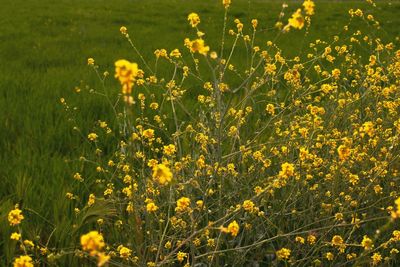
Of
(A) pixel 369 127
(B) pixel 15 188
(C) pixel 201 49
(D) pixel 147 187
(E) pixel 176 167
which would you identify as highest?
(C) pixel 201 49

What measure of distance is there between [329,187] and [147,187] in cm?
92

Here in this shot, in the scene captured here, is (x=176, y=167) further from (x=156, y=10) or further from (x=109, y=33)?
(x=156, y=10)

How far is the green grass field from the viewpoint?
2.90 m

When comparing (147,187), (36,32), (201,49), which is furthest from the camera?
(36,32)

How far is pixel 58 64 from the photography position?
252 inches

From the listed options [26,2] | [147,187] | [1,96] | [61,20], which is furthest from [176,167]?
[26,2]

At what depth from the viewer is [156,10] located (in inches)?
506

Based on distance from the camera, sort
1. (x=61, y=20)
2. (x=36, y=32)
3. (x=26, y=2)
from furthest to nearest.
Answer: (x=26, y=2)
(x=61, y=20)
(x=36, y=32)

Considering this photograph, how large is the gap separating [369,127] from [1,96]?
346cm

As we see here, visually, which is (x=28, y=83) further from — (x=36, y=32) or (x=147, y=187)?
(x=36, y=32)

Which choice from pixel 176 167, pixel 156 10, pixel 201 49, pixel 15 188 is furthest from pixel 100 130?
pixel 156 10

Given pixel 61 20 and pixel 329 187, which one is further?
pixel 61 20

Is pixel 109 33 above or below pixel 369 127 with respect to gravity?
below

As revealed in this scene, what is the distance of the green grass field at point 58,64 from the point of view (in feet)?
9.53
